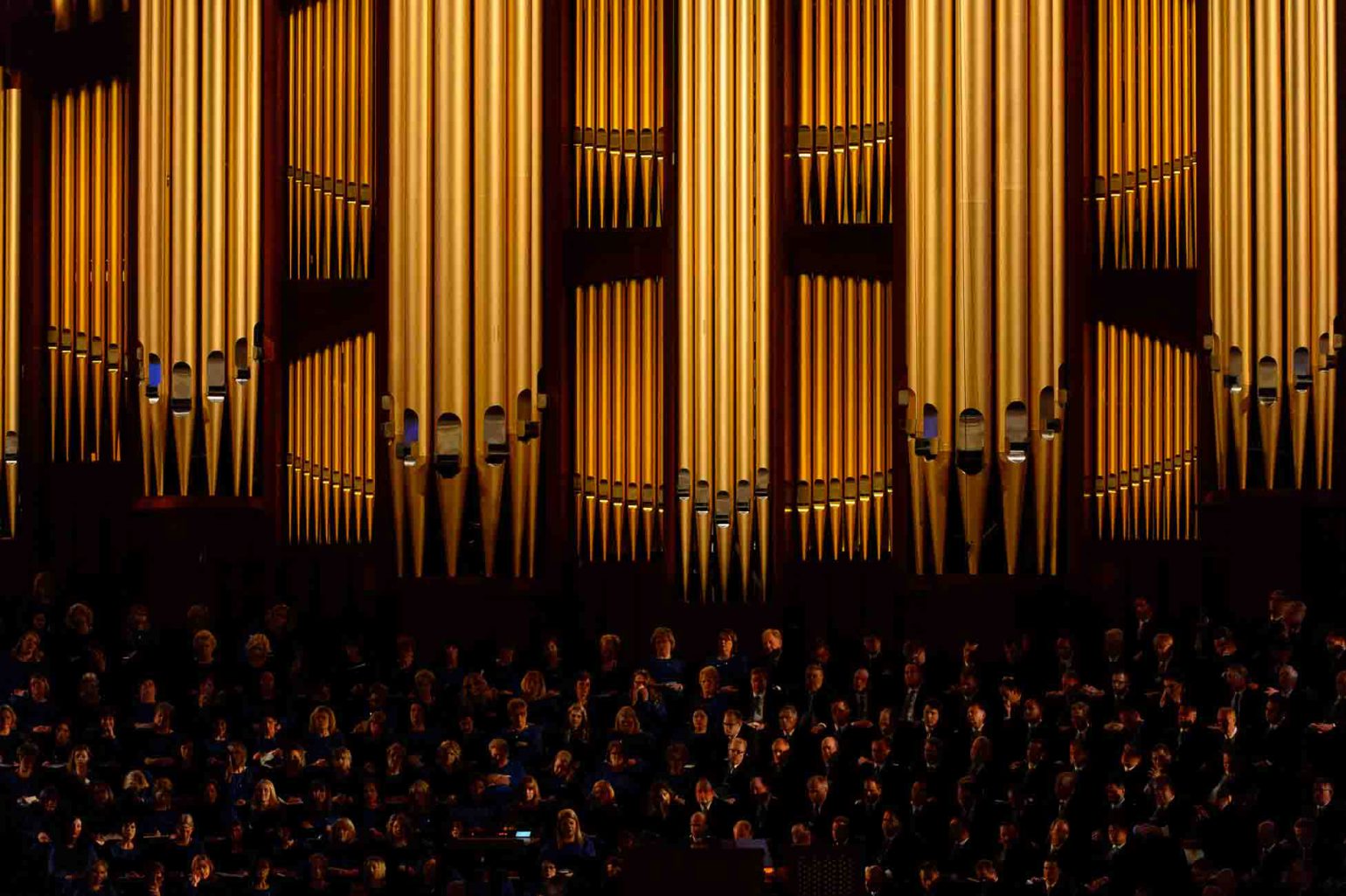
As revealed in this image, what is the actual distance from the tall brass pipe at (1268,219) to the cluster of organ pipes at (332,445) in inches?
116

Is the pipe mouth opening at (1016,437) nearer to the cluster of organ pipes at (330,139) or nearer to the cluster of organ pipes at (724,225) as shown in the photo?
the cluster of organ pipes at (724,225)

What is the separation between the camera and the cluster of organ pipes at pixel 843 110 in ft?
32.4

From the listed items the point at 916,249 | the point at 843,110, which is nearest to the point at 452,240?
the point at 843,110

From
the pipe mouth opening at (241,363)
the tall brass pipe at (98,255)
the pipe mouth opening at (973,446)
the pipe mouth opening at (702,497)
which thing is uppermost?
the tall brass pipe at (98,255)

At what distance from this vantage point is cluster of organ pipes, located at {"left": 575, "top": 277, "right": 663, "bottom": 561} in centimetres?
984

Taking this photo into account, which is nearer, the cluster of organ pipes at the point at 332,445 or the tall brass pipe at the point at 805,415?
the tall brass pipe at the point at 805,415

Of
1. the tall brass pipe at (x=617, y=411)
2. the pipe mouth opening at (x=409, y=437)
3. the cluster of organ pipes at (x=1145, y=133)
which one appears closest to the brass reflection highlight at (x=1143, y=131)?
the cluster of organ pipes at (x=1145, y=133)

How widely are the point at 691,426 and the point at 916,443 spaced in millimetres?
771

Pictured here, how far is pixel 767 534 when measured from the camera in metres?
9.53

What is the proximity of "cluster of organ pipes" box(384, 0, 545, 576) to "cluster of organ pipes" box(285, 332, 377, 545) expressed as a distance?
38cm

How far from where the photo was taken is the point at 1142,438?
972cm

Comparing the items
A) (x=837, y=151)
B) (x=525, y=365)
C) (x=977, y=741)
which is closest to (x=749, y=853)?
(x=977, y=741)

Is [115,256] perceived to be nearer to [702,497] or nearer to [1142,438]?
[702,497]

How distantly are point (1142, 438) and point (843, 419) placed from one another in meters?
0.99
